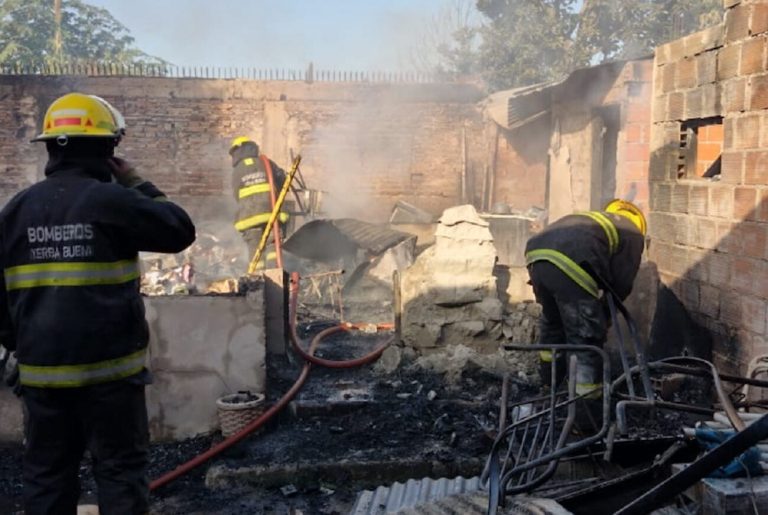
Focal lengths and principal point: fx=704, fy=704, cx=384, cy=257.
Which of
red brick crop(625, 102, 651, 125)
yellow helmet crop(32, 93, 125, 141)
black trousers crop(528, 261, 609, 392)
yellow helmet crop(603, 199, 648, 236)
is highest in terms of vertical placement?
red brick crop(625, 102, 651, 125)

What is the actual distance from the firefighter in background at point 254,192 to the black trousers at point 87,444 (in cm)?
538

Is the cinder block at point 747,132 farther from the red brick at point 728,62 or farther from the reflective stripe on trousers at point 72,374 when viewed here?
the reflective stripe on trousers at point 72,374

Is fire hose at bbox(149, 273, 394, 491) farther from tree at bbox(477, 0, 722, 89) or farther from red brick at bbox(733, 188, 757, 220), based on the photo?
tree at bbox(477, 0, 722, 89)

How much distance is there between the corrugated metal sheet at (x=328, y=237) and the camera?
11.6m

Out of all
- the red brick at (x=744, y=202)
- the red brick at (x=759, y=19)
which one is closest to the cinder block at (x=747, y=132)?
the red brick at (x=744, y=202)

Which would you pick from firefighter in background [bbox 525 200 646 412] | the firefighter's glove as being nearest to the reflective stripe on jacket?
firefighter in background [bbox 525 200 646 412]

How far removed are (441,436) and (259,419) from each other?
1335 mm

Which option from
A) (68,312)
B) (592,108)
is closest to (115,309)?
(68,312)

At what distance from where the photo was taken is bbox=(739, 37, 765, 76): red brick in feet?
16.6

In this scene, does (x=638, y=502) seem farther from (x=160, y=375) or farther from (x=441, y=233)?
(x=441, y=233)

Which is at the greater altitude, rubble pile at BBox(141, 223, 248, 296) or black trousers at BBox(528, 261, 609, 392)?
black trousers at BBox(528, 261, 609, 392)

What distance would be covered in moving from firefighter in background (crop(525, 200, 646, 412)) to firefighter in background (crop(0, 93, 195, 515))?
2.92 m

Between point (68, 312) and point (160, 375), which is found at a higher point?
point (68, 312)

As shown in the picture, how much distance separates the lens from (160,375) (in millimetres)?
5324
